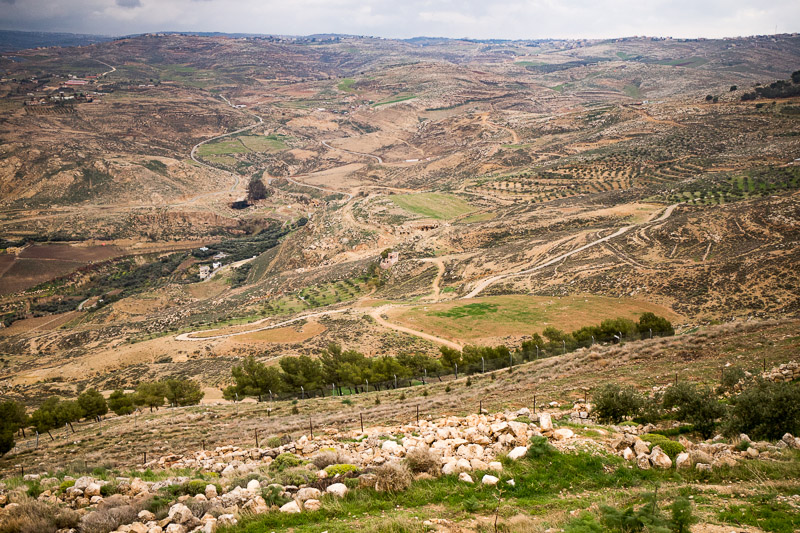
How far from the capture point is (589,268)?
57.8 m

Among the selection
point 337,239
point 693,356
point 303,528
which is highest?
point 303,528

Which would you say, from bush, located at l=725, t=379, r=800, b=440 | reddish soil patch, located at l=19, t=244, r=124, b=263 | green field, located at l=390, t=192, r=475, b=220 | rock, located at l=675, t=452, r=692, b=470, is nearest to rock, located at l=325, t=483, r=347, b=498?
rock, located at l=675, t=452, r=692, b=470

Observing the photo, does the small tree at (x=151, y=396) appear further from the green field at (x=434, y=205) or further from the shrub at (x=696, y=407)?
the green field at (x=434, y=205)

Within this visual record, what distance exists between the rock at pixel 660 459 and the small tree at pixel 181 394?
35.4 m

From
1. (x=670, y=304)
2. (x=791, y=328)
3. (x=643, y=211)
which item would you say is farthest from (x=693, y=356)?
(x=643, y=211)

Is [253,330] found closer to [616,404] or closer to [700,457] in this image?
[616,404]

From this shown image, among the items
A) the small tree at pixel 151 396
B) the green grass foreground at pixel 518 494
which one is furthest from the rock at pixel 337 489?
the small tree at pixel 151 396

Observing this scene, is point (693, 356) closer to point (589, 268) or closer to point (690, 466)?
point (690, 466)

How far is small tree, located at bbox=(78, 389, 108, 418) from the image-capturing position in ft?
109

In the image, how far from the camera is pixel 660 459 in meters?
10.9

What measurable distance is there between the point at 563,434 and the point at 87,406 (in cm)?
3589

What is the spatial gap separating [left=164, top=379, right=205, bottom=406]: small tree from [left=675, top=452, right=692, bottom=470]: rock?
35.9 m

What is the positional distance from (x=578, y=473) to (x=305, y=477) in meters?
6.91

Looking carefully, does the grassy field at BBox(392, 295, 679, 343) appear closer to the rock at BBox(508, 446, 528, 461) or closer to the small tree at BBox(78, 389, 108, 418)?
the small tree at BBox(78, 389, 108, 418)
